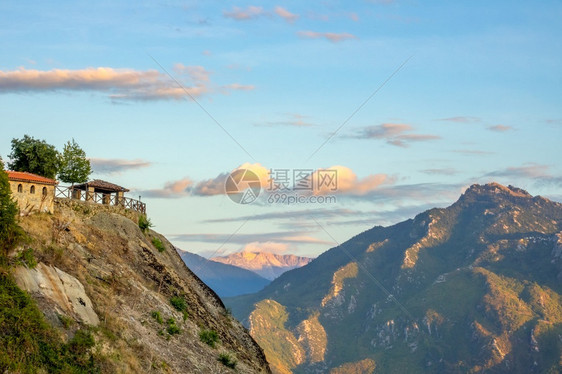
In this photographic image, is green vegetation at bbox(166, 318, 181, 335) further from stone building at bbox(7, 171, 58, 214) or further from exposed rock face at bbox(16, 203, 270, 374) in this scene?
stone building at bbox(7, 171, 58, 214)

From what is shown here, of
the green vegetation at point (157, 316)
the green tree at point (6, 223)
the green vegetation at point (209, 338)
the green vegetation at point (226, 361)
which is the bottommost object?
the green vegetation at point (226, 361)

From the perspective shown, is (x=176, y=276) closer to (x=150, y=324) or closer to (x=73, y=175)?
(x=150, y=324)

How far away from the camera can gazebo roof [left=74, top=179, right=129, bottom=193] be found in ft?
247

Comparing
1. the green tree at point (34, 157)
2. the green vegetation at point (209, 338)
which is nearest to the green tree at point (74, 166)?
the green tree at point (34, 157)

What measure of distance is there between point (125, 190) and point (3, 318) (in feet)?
106

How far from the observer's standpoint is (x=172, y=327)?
2404 inches

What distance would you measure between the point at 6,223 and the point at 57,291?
6.30 m

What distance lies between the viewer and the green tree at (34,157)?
81188mm

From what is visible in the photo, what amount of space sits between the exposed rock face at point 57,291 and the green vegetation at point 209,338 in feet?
43.5

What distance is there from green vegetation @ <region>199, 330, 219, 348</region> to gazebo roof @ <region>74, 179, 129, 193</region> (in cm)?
1928

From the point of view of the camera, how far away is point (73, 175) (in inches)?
3383

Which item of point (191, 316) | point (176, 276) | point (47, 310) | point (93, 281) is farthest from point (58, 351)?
point (176, 276)

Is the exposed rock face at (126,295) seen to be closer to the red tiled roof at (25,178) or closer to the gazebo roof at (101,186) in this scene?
the red tiled roof at (25,178)

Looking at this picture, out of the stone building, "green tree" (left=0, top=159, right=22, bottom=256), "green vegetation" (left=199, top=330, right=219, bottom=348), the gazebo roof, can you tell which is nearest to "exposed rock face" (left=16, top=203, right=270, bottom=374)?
"green vegetation" (left=199, top=330, right=219, bottom=348)
